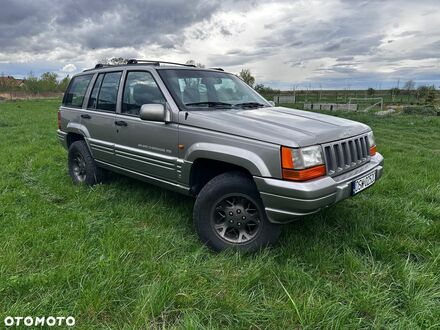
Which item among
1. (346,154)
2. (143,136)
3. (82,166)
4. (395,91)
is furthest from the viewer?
(395,91)

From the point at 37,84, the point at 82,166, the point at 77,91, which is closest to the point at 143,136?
the point at 82,166

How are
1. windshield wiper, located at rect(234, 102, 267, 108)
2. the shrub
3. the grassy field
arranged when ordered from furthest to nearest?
the shrub → windshield wiper, located at rect(234, 102, 267, 108) → the grassy field

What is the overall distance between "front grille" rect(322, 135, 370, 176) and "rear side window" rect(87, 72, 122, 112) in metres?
2.65

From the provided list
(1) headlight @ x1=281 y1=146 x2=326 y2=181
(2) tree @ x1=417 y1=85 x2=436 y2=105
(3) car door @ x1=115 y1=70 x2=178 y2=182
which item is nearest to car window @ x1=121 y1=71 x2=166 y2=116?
(3) car door @ x1=115 y1=70 x2=178 y2=182

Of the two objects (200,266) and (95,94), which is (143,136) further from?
(200,266)

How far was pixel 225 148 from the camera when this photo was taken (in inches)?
116

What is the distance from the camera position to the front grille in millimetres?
2842

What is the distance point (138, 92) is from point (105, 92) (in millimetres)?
774

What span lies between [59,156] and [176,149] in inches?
179

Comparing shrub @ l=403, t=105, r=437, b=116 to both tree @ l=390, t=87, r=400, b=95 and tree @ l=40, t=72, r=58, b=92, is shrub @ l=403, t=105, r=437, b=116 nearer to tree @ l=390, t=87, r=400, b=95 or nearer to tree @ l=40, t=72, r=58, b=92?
tree @ l=390, t=87, r=400, b=95

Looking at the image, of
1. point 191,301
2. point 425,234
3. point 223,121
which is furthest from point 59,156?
point 425,234

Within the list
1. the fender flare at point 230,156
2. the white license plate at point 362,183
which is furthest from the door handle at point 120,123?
the white license plate at point 362,183

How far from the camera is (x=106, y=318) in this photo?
2209 millimetres

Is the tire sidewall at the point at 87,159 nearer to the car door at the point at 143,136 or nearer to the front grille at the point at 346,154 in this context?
the car door at the point at 143,136
